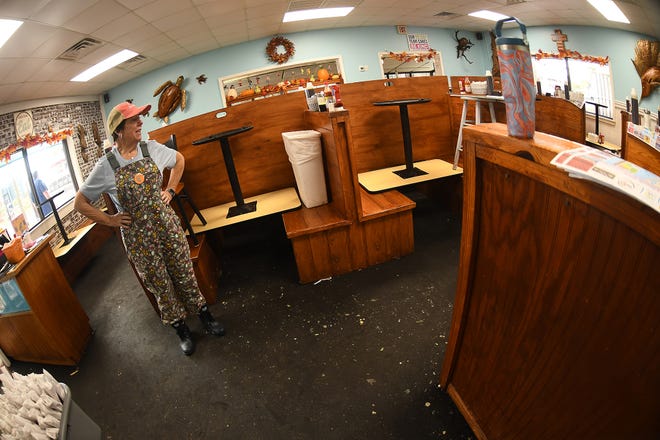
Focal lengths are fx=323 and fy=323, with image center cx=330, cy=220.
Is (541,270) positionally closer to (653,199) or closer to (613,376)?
(613,376)

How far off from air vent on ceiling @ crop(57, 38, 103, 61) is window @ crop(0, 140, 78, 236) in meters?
1.54

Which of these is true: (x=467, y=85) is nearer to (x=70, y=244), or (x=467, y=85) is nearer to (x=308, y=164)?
(x=308, y=164)

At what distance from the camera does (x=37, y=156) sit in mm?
5078

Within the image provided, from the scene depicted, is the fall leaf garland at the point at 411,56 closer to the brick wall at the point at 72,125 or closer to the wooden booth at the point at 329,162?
the wooden booth at the point at 329,162

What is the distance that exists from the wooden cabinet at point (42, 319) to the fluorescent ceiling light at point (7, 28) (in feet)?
6.83

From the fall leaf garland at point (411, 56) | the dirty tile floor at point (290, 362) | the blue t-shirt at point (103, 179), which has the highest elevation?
the fall leaf garland at point (411, 56)

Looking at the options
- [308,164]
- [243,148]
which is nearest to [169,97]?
[243,148]

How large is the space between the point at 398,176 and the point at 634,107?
2.46m

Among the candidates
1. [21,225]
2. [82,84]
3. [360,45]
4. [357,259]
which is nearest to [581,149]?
[357,259]

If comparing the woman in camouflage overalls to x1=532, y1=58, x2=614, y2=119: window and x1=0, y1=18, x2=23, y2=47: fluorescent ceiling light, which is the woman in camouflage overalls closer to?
x1=532, y1=58, x2=614, y2=119: window

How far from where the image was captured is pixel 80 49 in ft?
13.9

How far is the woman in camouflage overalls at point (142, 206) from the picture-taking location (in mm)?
1890

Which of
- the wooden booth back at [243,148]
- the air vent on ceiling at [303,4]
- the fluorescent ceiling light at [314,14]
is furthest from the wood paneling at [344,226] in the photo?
the fluorescent ceiling light at [314,14]

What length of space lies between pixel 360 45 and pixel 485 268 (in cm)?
846
